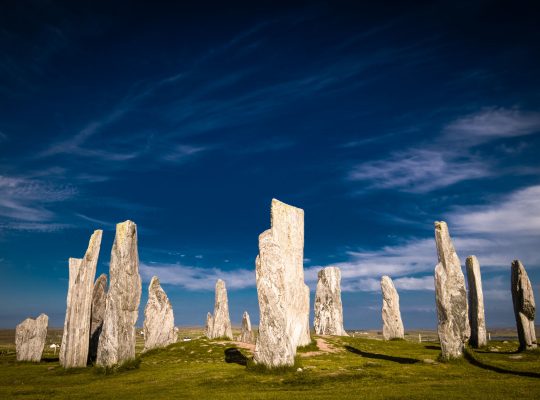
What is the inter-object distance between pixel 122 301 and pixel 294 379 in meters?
9.22

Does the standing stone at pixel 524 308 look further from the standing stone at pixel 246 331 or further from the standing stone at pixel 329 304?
the standing stone at pixel 246 331

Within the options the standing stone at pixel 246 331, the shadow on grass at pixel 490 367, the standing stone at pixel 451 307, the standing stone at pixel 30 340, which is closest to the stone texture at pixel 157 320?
the standing stone at pixel 246 331

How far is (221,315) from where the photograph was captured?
124 ft

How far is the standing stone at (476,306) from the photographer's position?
28516mm

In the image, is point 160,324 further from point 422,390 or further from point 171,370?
point 422,390

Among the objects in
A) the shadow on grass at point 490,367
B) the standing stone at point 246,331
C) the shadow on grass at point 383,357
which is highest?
the standing stone at point 246,331

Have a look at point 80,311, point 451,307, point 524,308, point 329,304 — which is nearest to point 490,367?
point 451,307

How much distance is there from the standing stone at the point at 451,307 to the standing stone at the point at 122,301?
47.7ft

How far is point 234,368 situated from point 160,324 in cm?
1152

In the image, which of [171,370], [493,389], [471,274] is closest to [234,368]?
[171,370]

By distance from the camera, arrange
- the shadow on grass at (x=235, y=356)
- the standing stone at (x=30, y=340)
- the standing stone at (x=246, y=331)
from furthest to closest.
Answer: the standing stone at (x=246, y=331) → the standing stone at (x=30, y=340) → the shadow on grass at (x=235, y=356)

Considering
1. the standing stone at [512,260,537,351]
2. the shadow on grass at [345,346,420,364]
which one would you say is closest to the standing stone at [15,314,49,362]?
the shadow on grass at [345,346,420,364]

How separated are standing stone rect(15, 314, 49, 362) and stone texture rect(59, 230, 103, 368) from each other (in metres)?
6.09

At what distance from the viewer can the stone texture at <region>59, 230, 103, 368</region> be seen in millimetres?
22453
